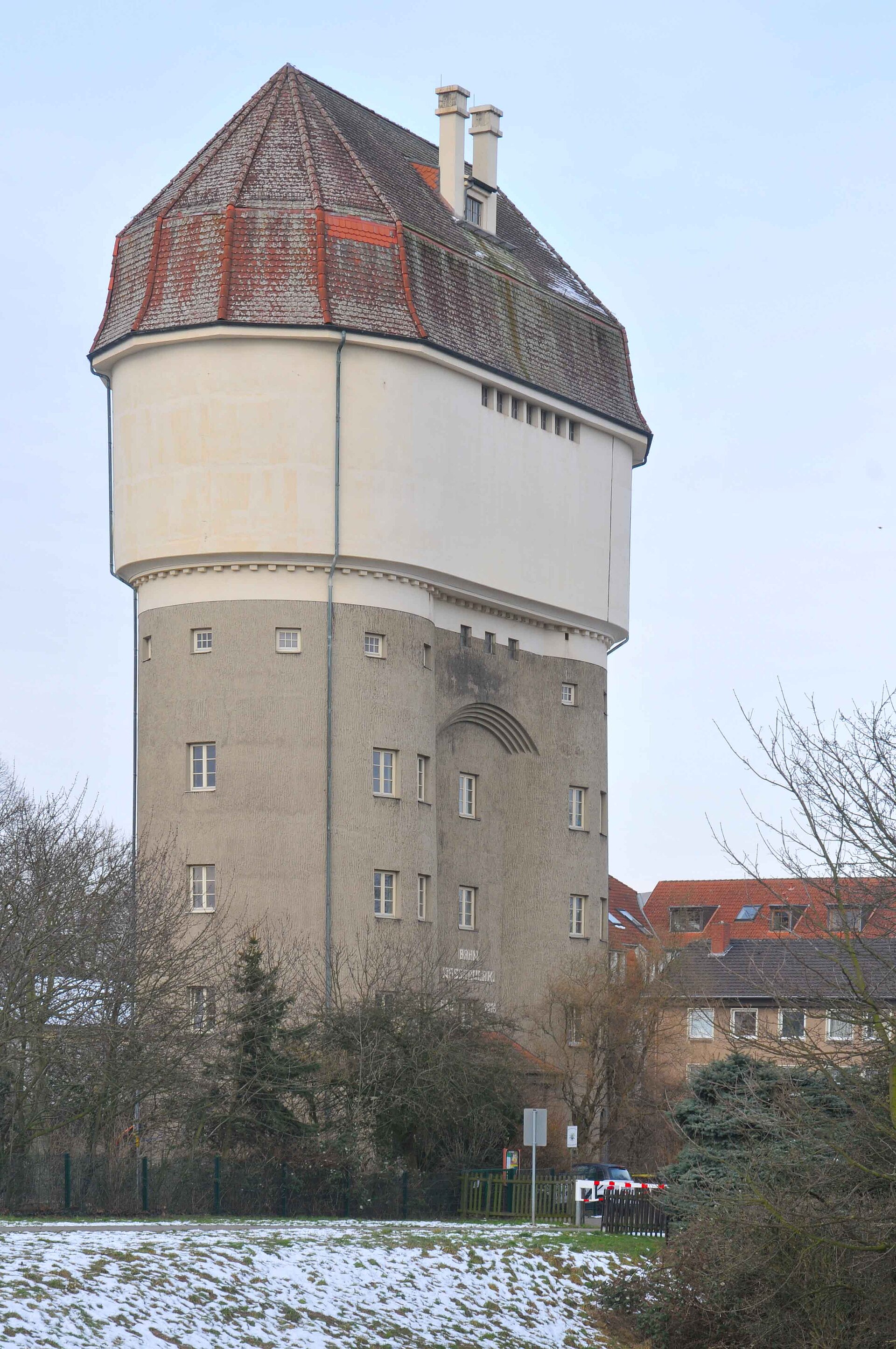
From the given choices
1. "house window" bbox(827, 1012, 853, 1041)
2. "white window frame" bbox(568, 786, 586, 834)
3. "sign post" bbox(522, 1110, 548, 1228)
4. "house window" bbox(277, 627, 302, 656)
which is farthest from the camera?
"white window frame" bbox(568, 786, 586, 834)

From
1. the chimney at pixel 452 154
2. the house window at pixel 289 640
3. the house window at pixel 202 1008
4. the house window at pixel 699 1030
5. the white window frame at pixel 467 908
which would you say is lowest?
the house window at pixel 699 1030

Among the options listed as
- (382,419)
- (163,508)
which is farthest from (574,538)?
(163,508)

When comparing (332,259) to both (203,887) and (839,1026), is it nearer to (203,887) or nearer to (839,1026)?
(203,887)

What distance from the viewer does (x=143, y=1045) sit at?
37.6 metres

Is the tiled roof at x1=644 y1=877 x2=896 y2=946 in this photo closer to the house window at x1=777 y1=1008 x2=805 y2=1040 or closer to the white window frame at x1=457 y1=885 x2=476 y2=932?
the white window frame at x1=457 y1=885 x2=476 y2=932

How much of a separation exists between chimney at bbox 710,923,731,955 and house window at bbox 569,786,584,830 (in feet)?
57.7

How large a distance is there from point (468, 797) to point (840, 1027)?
1392 inches

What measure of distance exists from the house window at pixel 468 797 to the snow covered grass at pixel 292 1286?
24.6m

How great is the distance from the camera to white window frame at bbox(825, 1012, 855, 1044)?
21.4 m

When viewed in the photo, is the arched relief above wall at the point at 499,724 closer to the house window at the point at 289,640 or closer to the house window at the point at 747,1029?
the house window at the point at 289,640

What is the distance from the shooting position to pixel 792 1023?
2142cm

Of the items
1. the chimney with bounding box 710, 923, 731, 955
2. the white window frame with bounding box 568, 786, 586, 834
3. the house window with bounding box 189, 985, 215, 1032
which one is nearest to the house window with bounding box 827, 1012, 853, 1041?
the house window with bounding box 189, 985, 215, 1032

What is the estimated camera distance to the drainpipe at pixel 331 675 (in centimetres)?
5019

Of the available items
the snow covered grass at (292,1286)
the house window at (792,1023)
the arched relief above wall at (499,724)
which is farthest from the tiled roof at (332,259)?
the house window at (792,1023)
